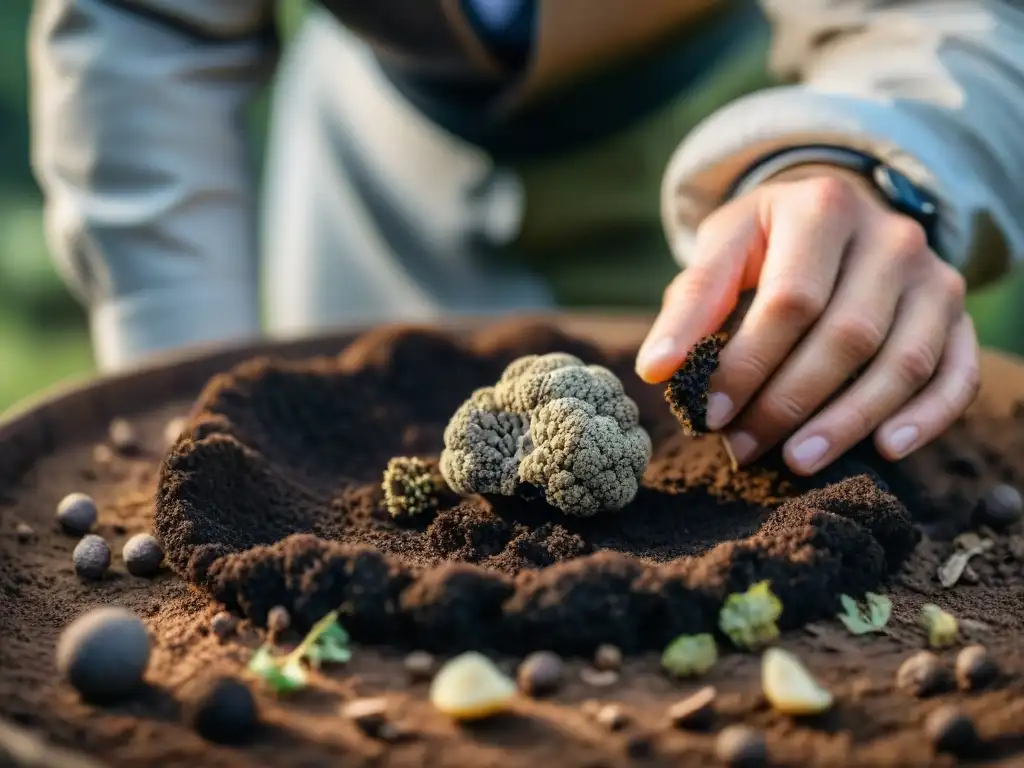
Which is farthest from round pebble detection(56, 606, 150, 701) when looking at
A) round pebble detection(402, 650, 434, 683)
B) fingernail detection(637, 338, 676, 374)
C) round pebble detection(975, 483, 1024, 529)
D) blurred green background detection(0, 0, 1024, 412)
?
blurred green background detection(0, 0, 1024, 412)

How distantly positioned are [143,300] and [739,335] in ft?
5.22

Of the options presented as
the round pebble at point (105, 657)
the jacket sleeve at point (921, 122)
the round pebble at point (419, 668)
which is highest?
the jacket sleeve at point (921, 122)

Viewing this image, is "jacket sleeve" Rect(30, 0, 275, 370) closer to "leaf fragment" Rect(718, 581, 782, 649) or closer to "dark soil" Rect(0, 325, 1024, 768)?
"dark soil" Rect(0, 325, 1024, 768)

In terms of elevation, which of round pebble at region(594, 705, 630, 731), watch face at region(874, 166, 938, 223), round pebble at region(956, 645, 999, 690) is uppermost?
watch face at region(874, 166, 938, 223)

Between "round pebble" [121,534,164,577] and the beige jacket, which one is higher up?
the beige jacket

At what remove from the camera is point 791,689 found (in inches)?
36.6

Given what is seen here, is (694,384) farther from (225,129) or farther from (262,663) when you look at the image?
(225,129)

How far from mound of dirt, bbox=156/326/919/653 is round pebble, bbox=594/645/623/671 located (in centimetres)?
1

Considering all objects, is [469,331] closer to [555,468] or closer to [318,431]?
[318,431]

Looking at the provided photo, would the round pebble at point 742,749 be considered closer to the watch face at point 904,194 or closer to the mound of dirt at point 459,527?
the mound of dirt at point 459,527

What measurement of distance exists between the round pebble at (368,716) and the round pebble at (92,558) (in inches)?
18.7

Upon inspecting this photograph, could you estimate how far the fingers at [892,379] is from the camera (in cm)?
130

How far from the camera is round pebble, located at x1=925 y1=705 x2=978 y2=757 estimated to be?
875 millimetres

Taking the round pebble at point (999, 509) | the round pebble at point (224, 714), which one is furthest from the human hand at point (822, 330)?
the round pebble at point (224, 714)
